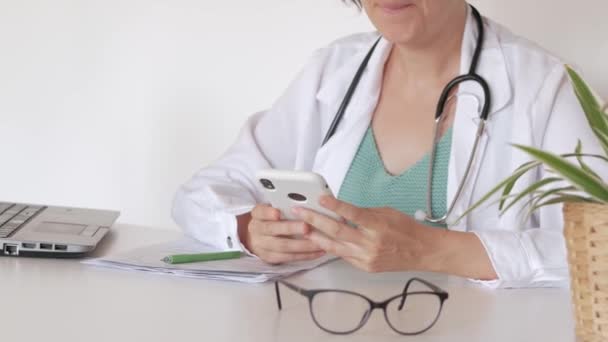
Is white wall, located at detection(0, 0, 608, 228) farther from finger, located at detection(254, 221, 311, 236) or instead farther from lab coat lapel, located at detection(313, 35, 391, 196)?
finger, located at detection(254, 221, 311, 236)

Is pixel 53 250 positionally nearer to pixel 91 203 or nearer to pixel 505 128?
pixel 505 128

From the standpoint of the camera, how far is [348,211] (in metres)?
1.44

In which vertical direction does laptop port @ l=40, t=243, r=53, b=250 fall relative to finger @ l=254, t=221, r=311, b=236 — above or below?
below

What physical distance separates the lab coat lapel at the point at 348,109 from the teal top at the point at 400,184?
35mm

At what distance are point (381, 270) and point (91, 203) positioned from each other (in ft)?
5.59

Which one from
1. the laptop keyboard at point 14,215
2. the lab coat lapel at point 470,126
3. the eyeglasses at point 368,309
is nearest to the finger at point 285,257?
the eyeglasses at point 368,309

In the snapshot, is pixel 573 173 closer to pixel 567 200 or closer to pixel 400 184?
pixel 567 200

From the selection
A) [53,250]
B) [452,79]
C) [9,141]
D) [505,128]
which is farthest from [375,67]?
[9,141]

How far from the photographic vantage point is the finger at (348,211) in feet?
4.66

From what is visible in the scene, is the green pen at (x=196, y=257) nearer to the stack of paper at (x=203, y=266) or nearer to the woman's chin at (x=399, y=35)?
the stack of paper at (x=203, y=266)

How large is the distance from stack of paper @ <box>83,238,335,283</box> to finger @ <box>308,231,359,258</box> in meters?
0.08

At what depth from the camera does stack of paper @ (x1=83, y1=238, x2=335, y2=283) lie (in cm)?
150

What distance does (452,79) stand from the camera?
1948 millimetres

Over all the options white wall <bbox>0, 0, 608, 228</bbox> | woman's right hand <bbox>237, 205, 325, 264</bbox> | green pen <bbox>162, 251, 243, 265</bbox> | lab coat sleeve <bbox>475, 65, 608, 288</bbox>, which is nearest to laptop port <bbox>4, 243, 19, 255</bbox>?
green pen <bbox>162, 251, 243, 265</bbox>
